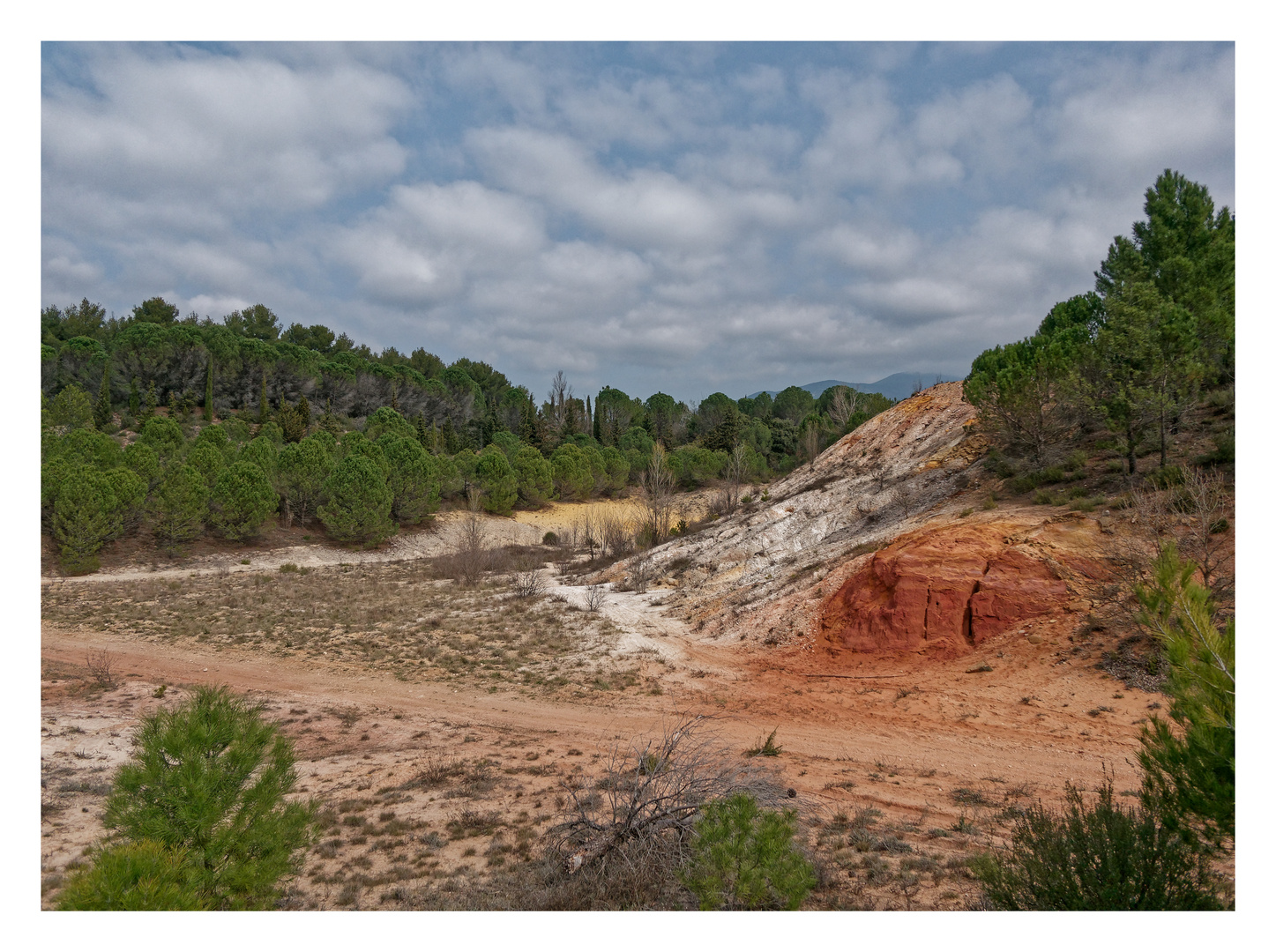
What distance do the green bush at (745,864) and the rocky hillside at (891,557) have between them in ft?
34.9

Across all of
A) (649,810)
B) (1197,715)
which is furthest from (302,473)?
(1197,715)

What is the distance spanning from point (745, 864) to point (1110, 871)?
2.16 meters

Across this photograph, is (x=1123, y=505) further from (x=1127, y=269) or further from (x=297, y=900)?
(x=297, y=900)

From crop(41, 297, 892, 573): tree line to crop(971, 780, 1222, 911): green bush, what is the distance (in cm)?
2672

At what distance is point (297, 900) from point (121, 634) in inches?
670

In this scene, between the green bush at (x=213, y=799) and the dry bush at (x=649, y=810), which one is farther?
the dry bush at (x=649, y=810)

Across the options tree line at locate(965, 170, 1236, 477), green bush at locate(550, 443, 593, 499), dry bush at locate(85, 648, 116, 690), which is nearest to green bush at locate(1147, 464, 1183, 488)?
tree line at locate(965, 170, 1236, 477)

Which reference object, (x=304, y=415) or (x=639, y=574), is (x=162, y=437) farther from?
(x=639, y=574)

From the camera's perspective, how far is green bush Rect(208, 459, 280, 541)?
34.8 meters

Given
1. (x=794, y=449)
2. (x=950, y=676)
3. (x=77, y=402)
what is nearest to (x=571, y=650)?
(x=950, y=676)

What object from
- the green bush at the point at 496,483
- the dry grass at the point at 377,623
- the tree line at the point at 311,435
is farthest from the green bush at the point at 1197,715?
the green bush at the point at 496,483

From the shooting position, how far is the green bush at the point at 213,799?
164 inches

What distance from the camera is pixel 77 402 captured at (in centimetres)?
4228

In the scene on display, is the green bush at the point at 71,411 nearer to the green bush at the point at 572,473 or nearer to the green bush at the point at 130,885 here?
the green bush at the point at 572,473
